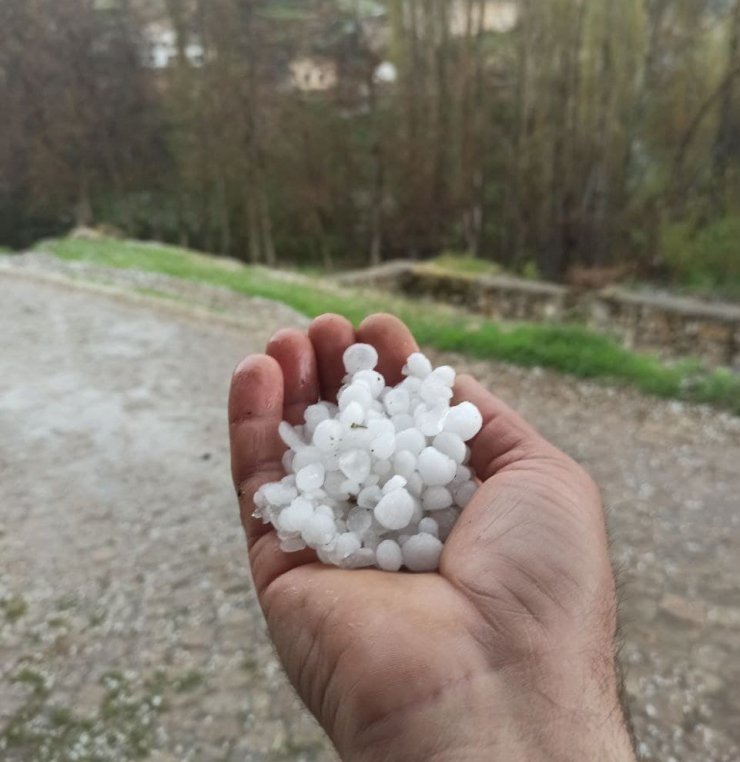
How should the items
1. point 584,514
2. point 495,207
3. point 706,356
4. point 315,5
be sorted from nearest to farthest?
1. point 584,514
2. point 706,356
3. point 495,207
4. point 315,5

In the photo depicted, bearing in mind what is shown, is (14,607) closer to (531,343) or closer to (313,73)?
(531,343)

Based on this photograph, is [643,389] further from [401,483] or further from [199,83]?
[199,83]

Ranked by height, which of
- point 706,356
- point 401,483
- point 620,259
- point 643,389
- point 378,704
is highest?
point 401,483

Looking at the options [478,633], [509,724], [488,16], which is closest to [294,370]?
[478,633]

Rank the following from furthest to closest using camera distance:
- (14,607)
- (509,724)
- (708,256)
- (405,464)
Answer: (708,256)
(14,607)
(405,464)
(509,724)

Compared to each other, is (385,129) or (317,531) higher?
(317,531)

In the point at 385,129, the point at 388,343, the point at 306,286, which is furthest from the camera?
the point at 385,129

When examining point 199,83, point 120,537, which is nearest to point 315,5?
point 199,83

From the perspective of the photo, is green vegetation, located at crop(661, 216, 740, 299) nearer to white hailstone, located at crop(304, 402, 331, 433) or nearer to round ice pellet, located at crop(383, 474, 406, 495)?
white hailstone, located at crop(304, 402, 331, 433)
